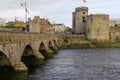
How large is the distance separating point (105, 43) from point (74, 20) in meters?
18.9

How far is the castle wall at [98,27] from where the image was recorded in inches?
4513

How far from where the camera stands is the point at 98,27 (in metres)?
115

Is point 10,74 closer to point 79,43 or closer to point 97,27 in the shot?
point 79,43

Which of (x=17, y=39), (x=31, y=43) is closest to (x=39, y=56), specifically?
(x=31, y=43)

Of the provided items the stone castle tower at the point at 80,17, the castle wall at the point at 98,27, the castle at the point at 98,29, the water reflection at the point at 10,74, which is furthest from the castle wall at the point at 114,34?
the water reflection at the point at 10,74

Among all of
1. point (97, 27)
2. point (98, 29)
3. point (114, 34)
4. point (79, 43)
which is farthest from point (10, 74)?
point (114, 34)

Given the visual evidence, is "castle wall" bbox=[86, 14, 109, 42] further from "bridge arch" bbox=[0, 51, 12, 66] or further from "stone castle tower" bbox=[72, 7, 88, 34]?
"bridge arch" bbox=[0, 51, 12, 66]

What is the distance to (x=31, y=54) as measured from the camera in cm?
5675

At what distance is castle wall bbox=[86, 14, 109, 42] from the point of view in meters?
115

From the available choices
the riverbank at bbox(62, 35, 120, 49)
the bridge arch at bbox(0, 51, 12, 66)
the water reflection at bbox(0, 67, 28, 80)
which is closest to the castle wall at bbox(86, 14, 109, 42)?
the riverbank at bbox(62, 35, 120, 49)

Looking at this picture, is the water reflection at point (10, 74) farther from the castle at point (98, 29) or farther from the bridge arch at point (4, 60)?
the castle at point (98, 29)

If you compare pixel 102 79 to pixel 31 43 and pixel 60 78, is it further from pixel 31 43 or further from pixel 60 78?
pixel 31 43

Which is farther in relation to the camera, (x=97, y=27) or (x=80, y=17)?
(x=80, y=17)

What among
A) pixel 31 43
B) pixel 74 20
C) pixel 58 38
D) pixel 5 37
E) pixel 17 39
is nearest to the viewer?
pixel 5 37
